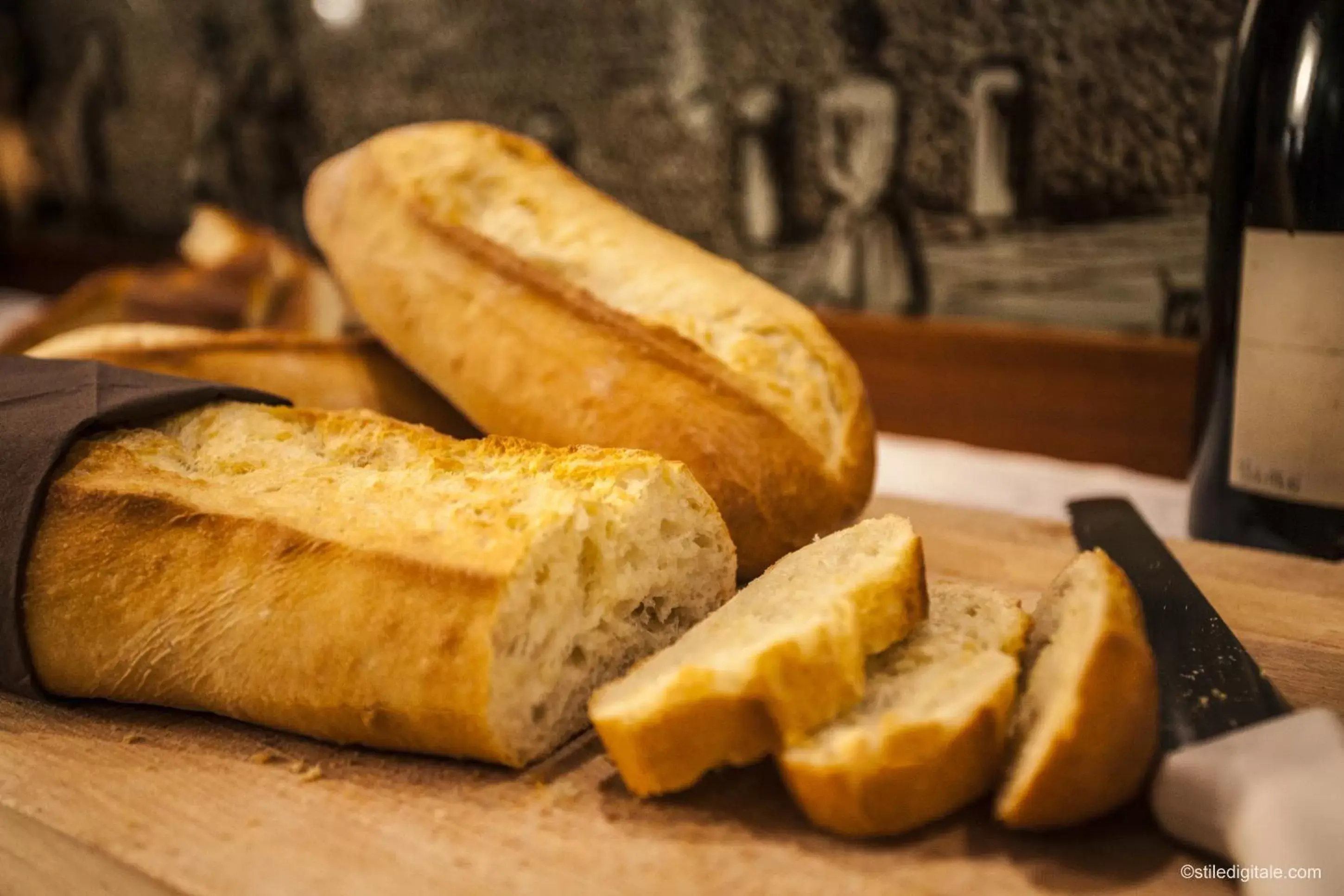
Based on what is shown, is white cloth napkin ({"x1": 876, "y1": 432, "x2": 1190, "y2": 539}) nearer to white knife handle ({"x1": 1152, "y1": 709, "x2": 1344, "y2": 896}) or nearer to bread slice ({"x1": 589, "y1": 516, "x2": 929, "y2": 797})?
bread slice ({"x1": 589, "y1": 516, "x2": 929, "y2": 797})

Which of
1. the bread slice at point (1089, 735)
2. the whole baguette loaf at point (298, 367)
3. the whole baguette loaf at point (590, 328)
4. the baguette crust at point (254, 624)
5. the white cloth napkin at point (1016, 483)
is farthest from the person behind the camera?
the white cloth napkin at point (1016, 483)

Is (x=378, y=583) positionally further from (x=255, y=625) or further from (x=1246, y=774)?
(x=1246, y=774)

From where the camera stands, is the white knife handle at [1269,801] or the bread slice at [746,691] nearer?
the white knife handle at [1269,801]

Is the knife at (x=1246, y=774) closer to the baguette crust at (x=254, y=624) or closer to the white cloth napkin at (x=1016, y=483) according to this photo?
the baguette crust at (x=254, y=624)

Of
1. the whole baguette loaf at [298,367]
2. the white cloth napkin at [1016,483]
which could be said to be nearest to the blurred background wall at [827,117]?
the white cloth napkin at [1016,483]

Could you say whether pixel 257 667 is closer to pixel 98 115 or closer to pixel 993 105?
pixel 993 105

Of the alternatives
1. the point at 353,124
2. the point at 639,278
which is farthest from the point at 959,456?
the point at 353,124
